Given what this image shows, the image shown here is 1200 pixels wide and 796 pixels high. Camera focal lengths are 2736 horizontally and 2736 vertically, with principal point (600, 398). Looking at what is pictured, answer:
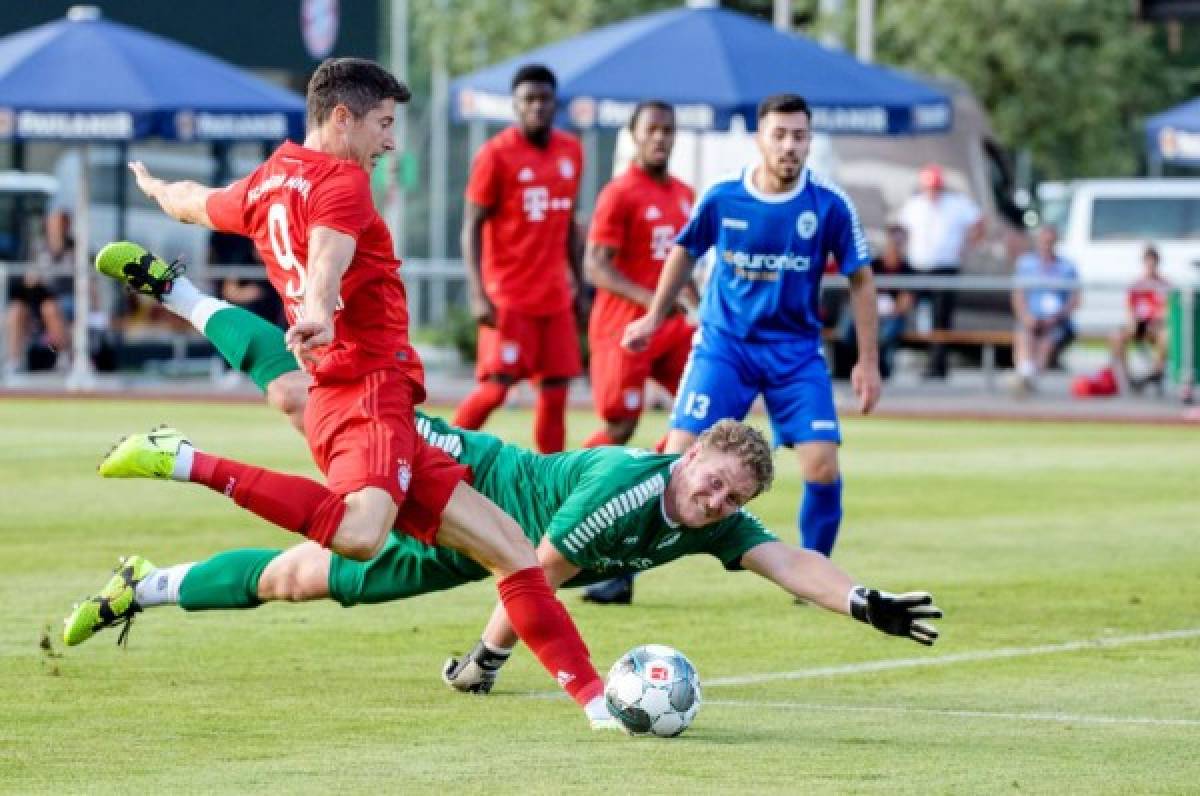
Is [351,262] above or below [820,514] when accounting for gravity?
above

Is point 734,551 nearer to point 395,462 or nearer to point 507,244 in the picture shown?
point 395,462

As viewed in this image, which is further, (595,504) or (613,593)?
(613,593)

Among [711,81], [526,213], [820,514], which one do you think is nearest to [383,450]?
[820,514]

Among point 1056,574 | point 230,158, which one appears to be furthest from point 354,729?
point 230,158

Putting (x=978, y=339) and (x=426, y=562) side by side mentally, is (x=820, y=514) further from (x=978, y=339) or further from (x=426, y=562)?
(x=978, y=339)

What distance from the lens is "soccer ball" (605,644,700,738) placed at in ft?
27.4

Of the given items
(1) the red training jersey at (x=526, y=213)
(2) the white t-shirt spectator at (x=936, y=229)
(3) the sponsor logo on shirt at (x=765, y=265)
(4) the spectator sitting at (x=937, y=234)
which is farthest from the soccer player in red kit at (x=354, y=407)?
(2) the white t-shirt spectator at (x=936, y=229)

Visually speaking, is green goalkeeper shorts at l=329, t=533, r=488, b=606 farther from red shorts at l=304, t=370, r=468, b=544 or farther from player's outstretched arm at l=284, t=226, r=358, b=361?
player's outstretched arm at l=284, t=226, r=358, b=361

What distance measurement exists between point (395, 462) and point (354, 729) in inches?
33.6

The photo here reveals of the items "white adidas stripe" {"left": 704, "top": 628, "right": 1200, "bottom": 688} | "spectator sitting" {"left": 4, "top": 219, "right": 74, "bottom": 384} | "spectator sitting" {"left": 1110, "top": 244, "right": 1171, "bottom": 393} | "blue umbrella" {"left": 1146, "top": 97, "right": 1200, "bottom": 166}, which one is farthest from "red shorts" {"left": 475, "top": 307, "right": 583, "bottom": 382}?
"spectator sitting" {"left": 4, "top": 219, "right": 74, "bottom": 384}

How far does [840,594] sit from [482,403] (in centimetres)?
663

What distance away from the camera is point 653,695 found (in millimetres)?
8344

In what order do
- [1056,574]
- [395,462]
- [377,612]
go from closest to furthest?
1. [395,462]
2. [377,612]
3. [1056,574]

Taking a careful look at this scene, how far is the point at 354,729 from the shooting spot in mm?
8516
